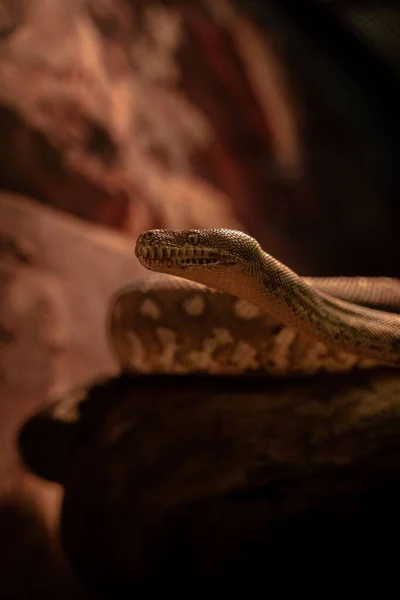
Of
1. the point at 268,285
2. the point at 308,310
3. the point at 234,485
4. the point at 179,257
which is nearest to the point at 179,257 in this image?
the point at 179,257

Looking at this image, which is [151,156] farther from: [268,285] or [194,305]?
[268,285]

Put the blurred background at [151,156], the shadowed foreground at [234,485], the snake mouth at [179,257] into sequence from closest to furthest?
the shadowed foreground at [234,485]
the snake mouth at [179,257]
the blurred background at [151,156]

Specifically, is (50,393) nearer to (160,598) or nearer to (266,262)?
(160,598)

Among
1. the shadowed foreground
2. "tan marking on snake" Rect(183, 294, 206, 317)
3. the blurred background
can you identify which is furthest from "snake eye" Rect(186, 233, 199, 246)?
the blurred background

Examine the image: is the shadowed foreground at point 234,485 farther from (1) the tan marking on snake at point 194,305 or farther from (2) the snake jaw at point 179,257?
(2) the snake jaw at point 179,257

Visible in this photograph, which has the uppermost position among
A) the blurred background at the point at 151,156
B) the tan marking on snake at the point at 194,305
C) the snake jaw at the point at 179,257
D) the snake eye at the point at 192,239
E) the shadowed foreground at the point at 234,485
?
the blurred background at the point at 151,156

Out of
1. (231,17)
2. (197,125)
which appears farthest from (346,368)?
(231,17)

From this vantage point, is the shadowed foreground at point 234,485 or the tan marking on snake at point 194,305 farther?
the tan marking on snake at point 194,305

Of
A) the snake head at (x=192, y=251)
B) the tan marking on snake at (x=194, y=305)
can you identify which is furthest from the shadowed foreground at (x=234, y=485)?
the snake head at (x=192, y=251)
